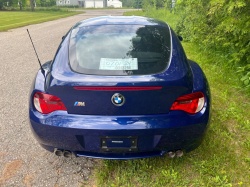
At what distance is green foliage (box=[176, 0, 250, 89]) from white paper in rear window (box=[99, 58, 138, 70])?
2.13 meters

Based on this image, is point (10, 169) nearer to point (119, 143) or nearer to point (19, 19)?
point (119, 143)

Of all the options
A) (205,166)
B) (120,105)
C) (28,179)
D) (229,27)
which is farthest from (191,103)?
(229,27)

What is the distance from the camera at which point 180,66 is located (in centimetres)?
205

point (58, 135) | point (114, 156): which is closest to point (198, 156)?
point (114, 156)

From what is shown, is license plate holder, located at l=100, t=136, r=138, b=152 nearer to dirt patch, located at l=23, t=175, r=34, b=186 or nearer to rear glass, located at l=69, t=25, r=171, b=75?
rear glass, located at l=69, t=25, r=171, b=75

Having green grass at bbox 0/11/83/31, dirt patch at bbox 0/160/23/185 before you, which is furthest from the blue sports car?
green grass at bbox 0/11/83/31

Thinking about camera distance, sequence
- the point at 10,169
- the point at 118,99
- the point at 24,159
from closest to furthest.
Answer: the point at 118,99 → the point at 10,169 → the point at 24,159

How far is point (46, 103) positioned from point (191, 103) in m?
1.33

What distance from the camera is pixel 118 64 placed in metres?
2.02

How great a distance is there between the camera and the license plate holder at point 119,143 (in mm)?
1886

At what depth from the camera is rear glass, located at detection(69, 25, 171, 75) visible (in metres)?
1.98

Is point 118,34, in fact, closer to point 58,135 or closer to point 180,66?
point 180,66

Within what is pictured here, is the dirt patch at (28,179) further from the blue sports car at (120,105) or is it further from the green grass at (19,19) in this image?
the green grass at (19,19)

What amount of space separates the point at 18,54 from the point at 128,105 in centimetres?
656
